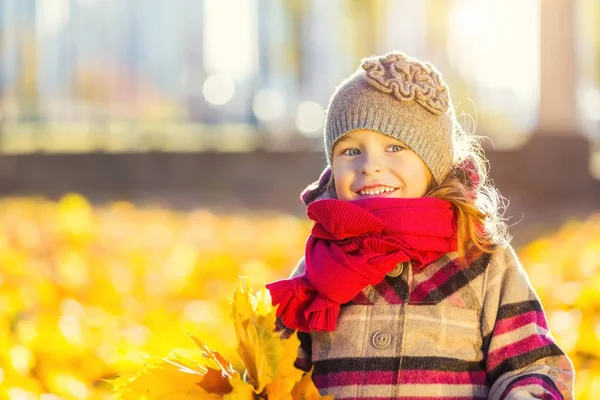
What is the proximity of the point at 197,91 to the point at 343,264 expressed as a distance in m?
10.8

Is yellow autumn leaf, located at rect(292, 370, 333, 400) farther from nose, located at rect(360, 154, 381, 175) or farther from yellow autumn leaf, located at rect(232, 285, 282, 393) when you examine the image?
nose, located at rect(360, 154, 381, 175)

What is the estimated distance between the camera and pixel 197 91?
12.6 m

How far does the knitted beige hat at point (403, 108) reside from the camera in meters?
2.13

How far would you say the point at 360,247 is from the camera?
206 cm

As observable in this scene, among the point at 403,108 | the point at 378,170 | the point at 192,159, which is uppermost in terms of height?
the point at 403,108

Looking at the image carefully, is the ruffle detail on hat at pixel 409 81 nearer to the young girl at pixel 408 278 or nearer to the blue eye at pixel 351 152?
the young girl at pixel 408 278

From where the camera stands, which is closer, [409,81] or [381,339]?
[381,339]

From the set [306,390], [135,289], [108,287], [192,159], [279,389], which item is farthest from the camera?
[192,159]

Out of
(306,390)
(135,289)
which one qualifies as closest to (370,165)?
(306,390)

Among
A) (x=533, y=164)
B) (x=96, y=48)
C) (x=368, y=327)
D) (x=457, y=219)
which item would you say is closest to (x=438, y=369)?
(x=368, y=327)

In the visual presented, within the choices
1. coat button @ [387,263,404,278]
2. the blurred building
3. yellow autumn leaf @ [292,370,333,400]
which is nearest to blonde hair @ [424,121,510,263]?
coat button @ [387,263,404,278]

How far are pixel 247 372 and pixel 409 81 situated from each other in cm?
71

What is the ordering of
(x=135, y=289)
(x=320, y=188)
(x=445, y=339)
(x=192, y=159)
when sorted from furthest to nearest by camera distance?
(x=192, y=159) → (x=135, y=289) → (x=320, y=188) → (x=445, y=339)

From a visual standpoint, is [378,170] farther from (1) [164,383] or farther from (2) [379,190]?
(1) [164,383]
